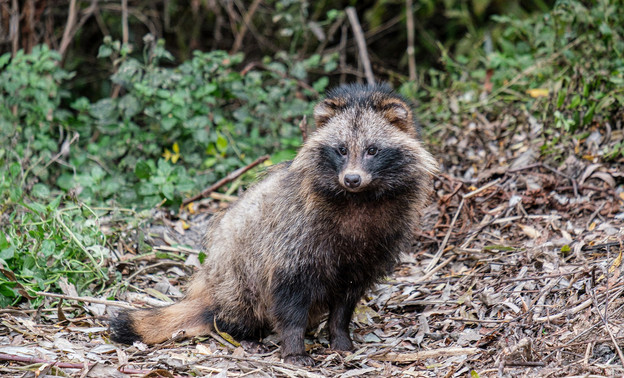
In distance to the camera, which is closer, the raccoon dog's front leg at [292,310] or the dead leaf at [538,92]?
the raccoon dog's front leg at [292,310]

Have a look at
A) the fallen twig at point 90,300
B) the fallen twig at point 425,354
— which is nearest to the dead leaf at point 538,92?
the fallen twig at point 425,354

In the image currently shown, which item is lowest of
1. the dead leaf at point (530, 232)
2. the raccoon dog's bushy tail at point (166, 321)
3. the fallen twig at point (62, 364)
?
the raccoon dog's bushy tail at point (166, 321)

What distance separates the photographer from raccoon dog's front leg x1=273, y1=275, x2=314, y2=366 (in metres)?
5.22

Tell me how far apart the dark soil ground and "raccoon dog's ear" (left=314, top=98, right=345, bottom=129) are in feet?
5.69

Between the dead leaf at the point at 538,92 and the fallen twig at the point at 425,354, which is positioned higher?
the dead leaf at the point at 538,92

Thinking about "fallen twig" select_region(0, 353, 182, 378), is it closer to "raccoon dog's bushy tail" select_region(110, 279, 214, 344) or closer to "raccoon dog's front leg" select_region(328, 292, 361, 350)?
"raccoon dog's bushy tail" select_region(110, 279, 214, 344)

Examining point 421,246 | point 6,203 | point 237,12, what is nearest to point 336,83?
point 237,12

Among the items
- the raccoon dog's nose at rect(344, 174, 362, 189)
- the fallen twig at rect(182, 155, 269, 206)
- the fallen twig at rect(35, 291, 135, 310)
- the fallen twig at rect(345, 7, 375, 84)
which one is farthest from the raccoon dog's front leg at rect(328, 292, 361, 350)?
the fallen twig at rect(345, 7, 375, 84)

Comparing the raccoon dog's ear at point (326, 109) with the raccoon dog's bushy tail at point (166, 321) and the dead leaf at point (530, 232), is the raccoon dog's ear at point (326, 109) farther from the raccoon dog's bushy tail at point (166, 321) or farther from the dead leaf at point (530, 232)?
the dead leaf at point (530, 232)

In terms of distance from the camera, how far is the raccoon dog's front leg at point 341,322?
5.49 m

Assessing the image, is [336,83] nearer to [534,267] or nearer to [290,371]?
[534,267]

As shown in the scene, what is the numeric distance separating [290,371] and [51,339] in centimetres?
178

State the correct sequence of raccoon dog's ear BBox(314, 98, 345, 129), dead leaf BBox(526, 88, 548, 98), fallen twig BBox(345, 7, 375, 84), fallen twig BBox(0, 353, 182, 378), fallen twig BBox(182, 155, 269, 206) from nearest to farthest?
fallen twig BBox(0, 353, 182, 378) < raccoon dog's ear BBox(314, 98, 345, 129) < fallen twig BBox(182, 155, 269, 206) < dead leaf BBox(526, 88, 548, 98) < fallen twig BBox(345, 7, 375, 84)

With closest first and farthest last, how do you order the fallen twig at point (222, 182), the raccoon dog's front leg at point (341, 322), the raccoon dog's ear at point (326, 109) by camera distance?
the raccoon dog's ear at point (326, 109)
the raccoon dog's front leg at point (341, 322)
the fallen twig at point (222, 182)
